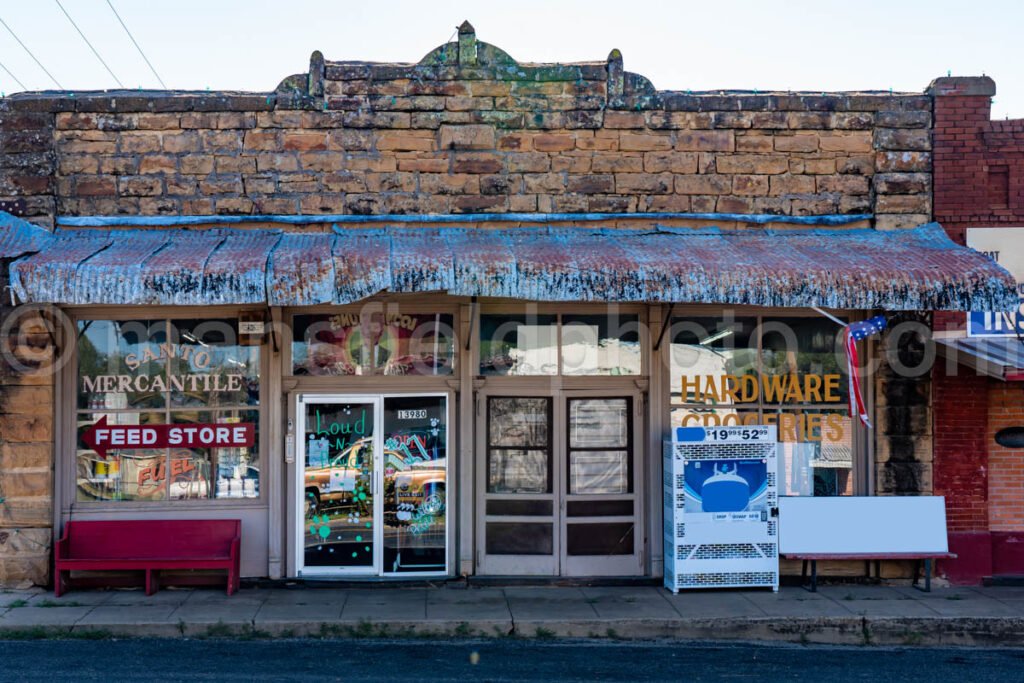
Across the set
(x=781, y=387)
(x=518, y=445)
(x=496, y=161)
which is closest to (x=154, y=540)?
(x=518, y=445)

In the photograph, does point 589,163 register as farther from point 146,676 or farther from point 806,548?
point 146,676

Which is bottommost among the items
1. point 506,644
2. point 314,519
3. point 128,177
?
point 506,644

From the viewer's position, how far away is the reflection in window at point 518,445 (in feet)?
34.8

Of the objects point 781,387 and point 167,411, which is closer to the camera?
point 167,411

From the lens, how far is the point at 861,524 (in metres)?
10.3

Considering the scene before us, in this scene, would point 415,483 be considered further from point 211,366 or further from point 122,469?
point 122,469

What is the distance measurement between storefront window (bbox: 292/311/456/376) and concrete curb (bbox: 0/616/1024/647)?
2732mm

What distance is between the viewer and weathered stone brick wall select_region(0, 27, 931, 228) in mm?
10391

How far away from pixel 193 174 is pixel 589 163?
4.05m

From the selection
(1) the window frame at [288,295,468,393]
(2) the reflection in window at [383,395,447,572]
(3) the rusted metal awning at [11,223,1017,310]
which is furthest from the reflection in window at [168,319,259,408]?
(2) the reflection in window at [383,395,447,572]

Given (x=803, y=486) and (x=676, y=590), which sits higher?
(x=803, y=486)

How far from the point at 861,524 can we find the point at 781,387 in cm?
159

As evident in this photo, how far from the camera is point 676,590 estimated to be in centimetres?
1002

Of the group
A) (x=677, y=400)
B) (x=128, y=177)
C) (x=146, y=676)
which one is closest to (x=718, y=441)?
(x=677, y=400)
